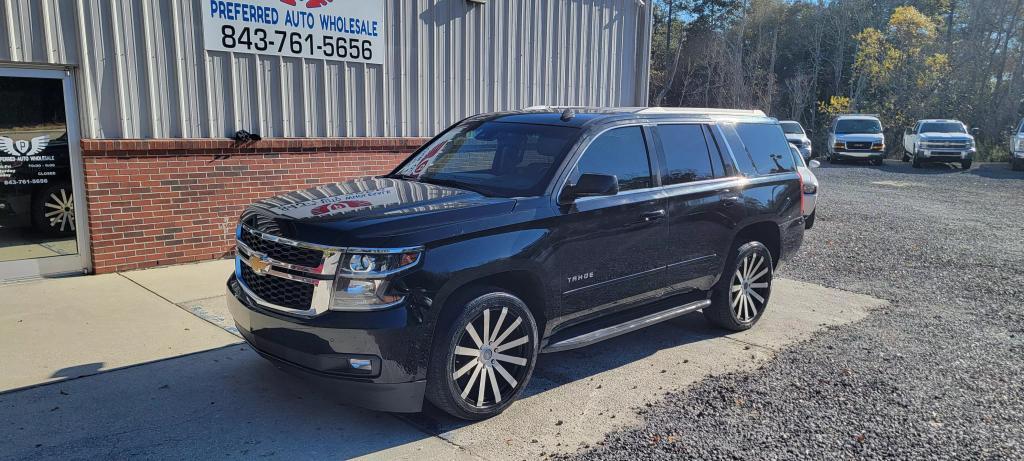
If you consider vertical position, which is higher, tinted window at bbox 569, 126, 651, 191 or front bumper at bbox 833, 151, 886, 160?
tinted window at bbox 569, 126, 651, 191

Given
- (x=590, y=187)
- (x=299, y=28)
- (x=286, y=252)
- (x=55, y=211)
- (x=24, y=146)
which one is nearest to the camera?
(x=286, y=252)

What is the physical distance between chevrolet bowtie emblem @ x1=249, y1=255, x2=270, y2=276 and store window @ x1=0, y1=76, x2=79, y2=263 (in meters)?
4.27

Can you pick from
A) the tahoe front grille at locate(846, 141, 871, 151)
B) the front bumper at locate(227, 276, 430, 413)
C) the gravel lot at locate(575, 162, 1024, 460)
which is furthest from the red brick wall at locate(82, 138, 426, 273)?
the tahoe front grille at locate(846, 141, 871, 151)

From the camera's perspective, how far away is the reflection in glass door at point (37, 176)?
6.95 metres

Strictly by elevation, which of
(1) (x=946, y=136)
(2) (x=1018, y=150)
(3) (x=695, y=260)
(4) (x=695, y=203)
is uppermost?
(1) (x=946, y=136)

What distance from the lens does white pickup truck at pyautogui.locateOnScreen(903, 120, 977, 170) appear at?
2497 centimetres

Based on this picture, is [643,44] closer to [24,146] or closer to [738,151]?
[738,151]

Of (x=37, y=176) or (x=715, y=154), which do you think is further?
(x=37, y=176)

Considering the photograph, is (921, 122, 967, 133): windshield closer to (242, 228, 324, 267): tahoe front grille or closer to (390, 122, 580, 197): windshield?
(390, 122, 580, 197): windshield

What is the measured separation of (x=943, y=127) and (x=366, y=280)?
2773cm

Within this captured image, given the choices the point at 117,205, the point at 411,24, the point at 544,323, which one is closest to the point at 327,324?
the point at 544,323

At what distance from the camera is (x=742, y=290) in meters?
6.24

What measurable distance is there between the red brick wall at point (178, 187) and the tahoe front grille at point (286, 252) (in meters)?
3.98

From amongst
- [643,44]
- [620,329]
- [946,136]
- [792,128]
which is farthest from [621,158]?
[946,136]
